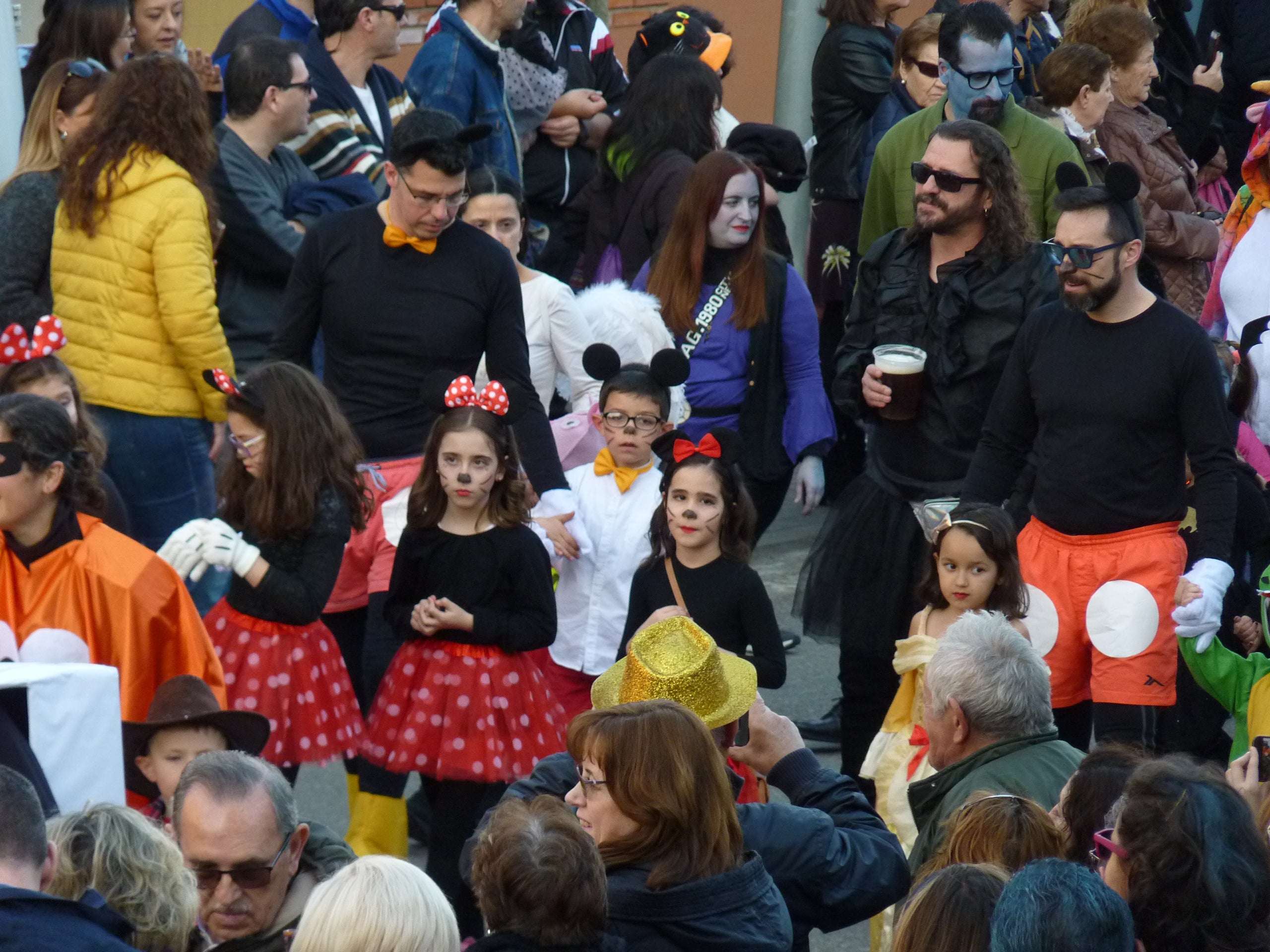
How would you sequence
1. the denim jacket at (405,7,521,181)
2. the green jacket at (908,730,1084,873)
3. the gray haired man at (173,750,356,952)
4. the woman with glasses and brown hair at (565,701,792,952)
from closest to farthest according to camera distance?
the woman with glasses and brown hair at (565,701,792,952)
the gray haired man at (173,750,356,952)
the green jacket at (908,730,1084,873)
the denim jacket at (405,7,521,181)

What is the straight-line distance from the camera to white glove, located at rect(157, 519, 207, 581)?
488 centimetres

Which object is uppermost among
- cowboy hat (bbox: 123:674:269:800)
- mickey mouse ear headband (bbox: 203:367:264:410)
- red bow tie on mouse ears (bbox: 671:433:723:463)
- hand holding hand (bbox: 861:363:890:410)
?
hand holding hand (bbox: 861:363:890:410)

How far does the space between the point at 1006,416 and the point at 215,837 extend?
9.23ft

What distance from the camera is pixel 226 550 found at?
16.2 ft

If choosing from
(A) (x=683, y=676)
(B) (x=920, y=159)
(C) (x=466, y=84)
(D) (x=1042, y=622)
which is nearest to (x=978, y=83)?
(B) (x=920, y=159)

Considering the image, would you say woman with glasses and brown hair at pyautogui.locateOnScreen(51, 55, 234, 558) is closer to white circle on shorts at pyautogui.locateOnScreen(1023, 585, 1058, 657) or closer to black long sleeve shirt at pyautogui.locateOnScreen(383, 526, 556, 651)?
black long sleeve shirt at pyautogui.locateOnScreen(383, 526, 556, 651)

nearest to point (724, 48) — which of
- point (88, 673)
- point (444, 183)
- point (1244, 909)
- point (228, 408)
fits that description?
point (444, 183)

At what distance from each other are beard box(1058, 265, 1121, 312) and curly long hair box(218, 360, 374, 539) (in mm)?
2113

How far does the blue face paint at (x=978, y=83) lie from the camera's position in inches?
253

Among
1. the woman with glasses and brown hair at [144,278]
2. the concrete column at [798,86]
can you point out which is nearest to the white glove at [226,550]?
the woman with glasses and brown hair at [144,278]

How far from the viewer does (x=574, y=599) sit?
570 centimetres

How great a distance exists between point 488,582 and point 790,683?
7.51 ft

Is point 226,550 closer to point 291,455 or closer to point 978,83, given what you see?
point 291,455

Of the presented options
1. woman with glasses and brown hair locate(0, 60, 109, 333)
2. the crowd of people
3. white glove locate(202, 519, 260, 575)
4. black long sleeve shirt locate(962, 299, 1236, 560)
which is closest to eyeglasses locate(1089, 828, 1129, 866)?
the crowd of people
